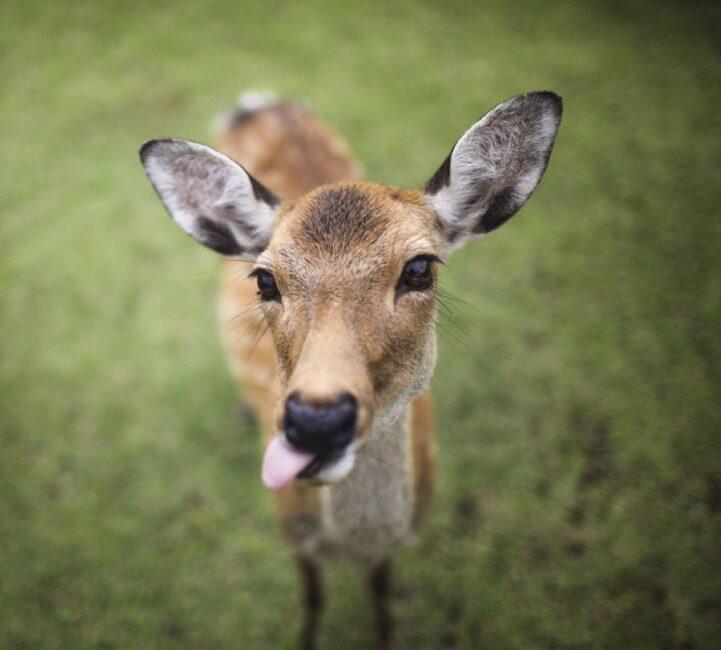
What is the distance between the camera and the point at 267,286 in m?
1.73

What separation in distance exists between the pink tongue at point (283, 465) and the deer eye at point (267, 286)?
1.95ft

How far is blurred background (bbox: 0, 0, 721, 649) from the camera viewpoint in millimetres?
2980

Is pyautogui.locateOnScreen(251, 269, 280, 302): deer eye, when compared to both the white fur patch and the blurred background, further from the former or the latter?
the blurred background

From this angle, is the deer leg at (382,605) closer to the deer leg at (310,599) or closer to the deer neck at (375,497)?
the deer leg at (310,599)

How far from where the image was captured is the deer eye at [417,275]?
64.6 inches

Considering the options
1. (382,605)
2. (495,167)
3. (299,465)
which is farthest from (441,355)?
(299,465)

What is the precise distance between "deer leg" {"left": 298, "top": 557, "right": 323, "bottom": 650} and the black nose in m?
1.66

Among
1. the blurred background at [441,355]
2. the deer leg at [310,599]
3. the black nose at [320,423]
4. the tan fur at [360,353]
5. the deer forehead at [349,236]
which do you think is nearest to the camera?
the black nose at [320,423]

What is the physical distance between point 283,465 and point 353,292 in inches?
22.5

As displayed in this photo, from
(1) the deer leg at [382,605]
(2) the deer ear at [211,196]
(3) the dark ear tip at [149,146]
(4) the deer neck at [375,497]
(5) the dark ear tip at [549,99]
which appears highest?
(5) the dark ear tip at [549,99]

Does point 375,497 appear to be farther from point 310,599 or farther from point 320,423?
point 310,599

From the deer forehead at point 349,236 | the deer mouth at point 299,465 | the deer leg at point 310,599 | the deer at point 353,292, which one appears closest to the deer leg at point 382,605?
the deer leg at point 310,599

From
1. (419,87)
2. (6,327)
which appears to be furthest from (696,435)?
(6,327)

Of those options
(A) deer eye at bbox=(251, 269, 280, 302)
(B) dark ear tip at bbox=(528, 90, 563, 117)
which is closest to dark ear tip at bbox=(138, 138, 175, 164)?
(A) deer eye at bbox=(251, 269, 280, 302)
